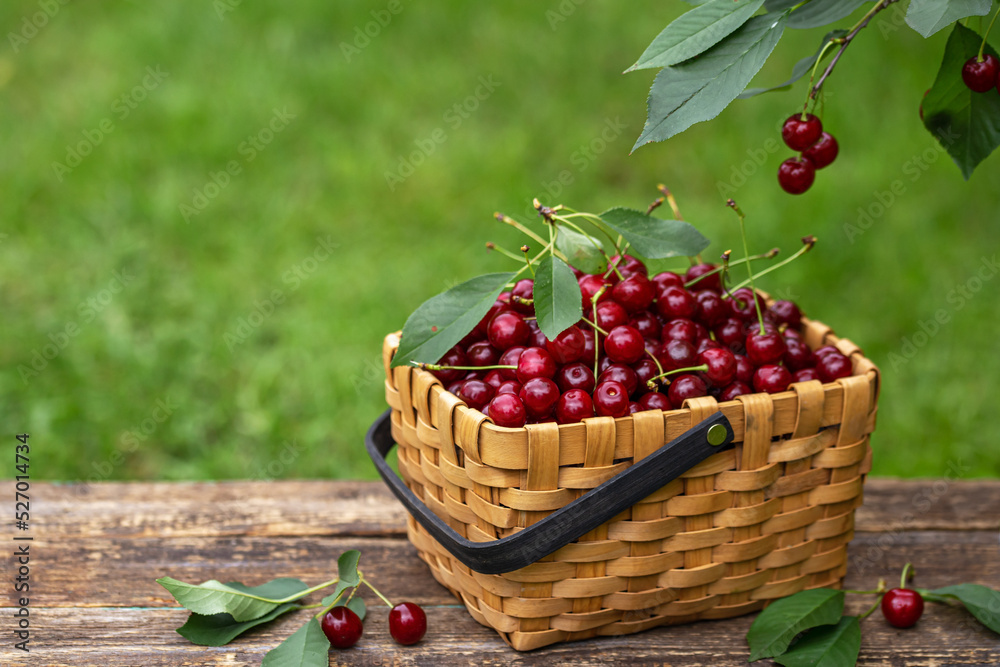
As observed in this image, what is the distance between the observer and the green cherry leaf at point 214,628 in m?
1.03

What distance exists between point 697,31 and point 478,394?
45 centimetres

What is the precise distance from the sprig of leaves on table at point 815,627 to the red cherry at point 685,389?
282mm

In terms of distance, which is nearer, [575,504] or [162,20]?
[575,504]

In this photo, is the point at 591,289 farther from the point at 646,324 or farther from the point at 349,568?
the point at 349,568

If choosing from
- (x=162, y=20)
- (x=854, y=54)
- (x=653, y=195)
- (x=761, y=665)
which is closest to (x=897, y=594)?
(x=761, y=665)

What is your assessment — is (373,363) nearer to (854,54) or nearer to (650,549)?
(650,549)

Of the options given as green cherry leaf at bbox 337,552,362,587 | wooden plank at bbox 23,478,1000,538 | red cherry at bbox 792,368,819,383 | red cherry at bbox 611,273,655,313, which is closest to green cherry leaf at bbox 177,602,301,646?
green cherry leaf at bbox 337,552,362,587

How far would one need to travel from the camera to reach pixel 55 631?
3.46ft

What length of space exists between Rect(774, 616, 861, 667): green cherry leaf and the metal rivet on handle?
0.26m

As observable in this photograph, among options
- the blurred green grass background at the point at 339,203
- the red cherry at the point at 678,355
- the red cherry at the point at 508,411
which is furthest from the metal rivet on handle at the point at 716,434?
the blurred green grass background at the point at 339,203

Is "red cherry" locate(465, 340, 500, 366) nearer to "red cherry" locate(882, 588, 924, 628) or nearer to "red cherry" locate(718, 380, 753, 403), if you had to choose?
"red cherry" locate(718, 380, 753, 403)

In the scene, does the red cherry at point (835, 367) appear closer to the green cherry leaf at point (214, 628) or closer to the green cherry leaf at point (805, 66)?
the green cherry leaf at point (805, 66)

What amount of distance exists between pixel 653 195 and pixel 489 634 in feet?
7.79

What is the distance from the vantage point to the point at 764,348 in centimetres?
106
